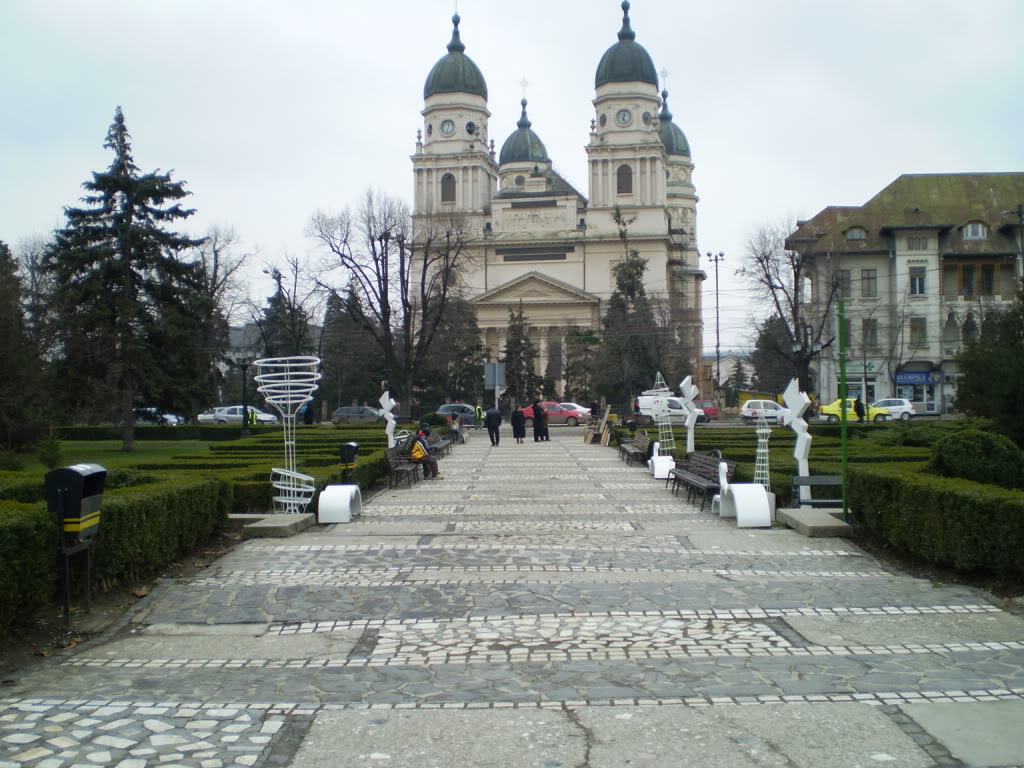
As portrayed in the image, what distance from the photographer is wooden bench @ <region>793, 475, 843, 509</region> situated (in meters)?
14.6


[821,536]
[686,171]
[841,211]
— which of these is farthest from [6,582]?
Answer: [686,171]

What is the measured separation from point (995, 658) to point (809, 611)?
1.75 metres

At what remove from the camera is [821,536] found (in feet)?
41.7

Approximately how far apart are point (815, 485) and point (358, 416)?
44930mm

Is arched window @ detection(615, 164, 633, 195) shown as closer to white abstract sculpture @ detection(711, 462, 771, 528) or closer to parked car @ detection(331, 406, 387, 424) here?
parked car @ detection(331, 406, 387, 424)

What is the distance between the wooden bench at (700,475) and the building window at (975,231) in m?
45.0

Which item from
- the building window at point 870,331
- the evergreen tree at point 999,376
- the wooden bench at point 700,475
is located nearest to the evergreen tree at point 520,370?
the building window at point 870,331

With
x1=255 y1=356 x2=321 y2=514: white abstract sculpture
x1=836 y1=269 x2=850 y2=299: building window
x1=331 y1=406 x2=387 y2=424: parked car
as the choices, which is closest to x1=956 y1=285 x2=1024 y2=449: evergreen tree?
x1=255 y1=356 x2=321 y2=514: white abstract sculpture

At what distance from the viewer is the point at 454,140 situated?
9225 centimetres

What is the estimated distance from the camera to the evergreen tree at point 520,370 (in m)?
69.9

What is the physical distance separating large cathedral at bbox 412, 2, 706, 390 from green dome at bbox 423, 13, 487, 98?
0.28ft

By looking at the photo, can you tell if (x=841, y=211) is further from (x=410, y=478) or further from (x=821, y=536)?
(x=821, y=536)

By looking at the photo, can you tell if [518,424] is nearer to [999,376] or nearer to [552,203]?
[999,376]

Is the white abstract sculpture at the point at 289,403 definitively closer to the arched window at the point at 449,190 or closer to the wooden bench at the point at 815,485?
the wooden bench at the point at 815,485
